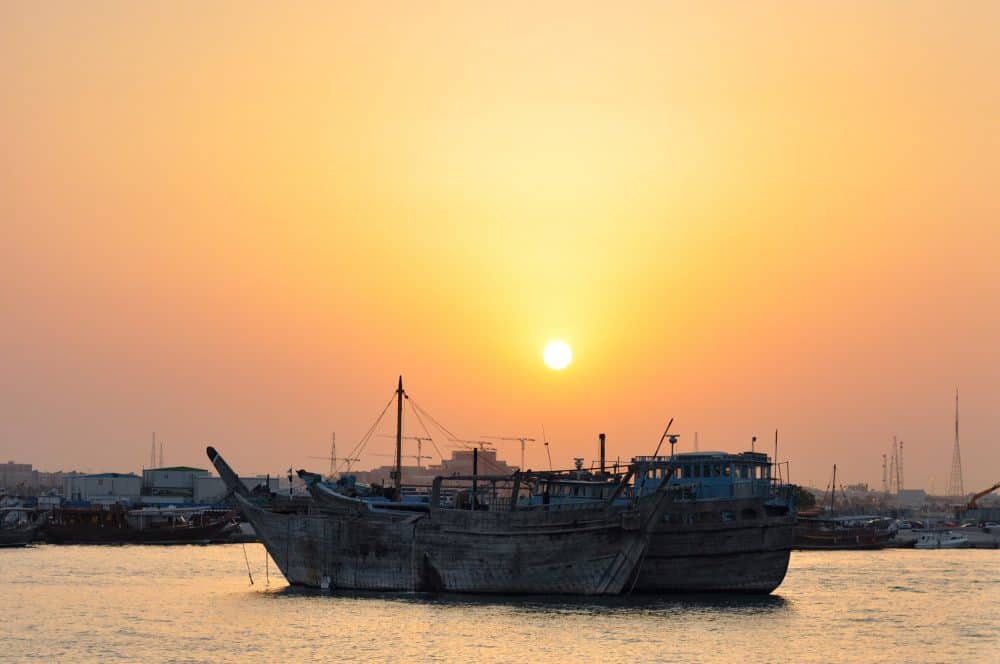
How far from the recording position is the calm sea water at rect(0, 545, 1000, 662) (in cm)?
5506

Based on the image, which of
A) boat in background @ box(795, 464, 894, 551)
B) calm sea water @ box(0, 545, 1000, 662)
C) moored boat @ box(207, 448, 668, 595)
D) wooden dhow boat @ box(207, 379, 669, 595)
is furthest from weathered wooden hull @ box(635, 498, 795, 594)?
boat in background @ box(795, 464, 894, 551)

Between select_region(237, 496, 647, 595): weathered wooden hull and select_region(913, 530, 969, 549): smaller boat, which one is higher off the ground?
select_region(237, 496, 647, 595): weathered wooden hull

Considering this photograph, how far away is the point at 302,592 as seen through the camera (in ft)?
249

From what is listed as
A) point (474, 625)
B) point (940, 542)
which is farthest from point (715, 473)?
point (940, 542)

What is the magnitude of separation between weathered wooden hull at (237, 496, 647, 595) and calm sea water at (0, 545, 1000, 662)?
123cm

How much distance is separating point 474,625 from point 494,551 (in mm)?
8631

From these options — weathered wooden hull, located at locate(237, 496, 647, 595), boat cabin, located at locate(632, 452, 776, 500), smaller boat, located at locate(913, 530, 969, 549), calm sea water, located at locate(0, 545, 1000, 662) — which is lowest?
calm sea water, located at locate(0, 545, 1000, 662)

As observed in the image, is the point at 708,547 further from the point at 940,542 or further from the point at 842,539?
the point at 940,542

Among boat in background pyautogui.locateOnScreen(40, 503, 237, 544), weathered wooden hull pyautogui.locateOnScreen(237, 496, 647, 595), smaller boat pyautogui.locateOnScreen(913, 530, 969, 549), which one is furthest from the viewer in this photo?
smaller boat pyautogui.locateOnScreen(913, 530, 969, 549)

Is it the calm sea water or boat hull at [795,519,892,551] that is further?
boat hull at [795,519,892,551]

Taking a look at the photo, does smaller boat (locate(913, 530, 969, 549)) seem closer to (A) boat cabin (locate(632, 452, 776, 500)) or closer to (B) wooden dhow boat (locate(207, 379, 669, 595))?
(A) boat cabin (locate(632, 452, 776, 500))

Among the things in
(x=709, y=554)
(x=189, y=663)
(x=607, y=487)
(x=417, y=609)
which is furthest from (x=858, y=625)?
(x=189, y=663)

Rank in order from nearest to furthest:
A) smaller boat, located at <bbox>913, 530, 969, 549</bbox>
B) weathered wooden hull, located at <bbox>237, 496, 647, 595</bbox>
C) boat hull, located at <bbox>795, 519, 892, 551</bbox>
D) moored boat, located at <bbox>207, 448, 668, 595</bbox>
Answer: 1. moored boat, located at <bbox>207, 448, 668, 595</bbox>
2. weathered wooden hull, located at <bbox>237, 496, 647, 595</bbox>
3. boat hull, located at <bbox>795, 519, 892, 551</bbox>
4. smaller boat, located at <bbox>913, 530, 969, 549</bbox>

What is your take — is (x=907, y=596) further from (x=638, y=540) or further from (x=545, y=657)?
(x=545, y=657)
